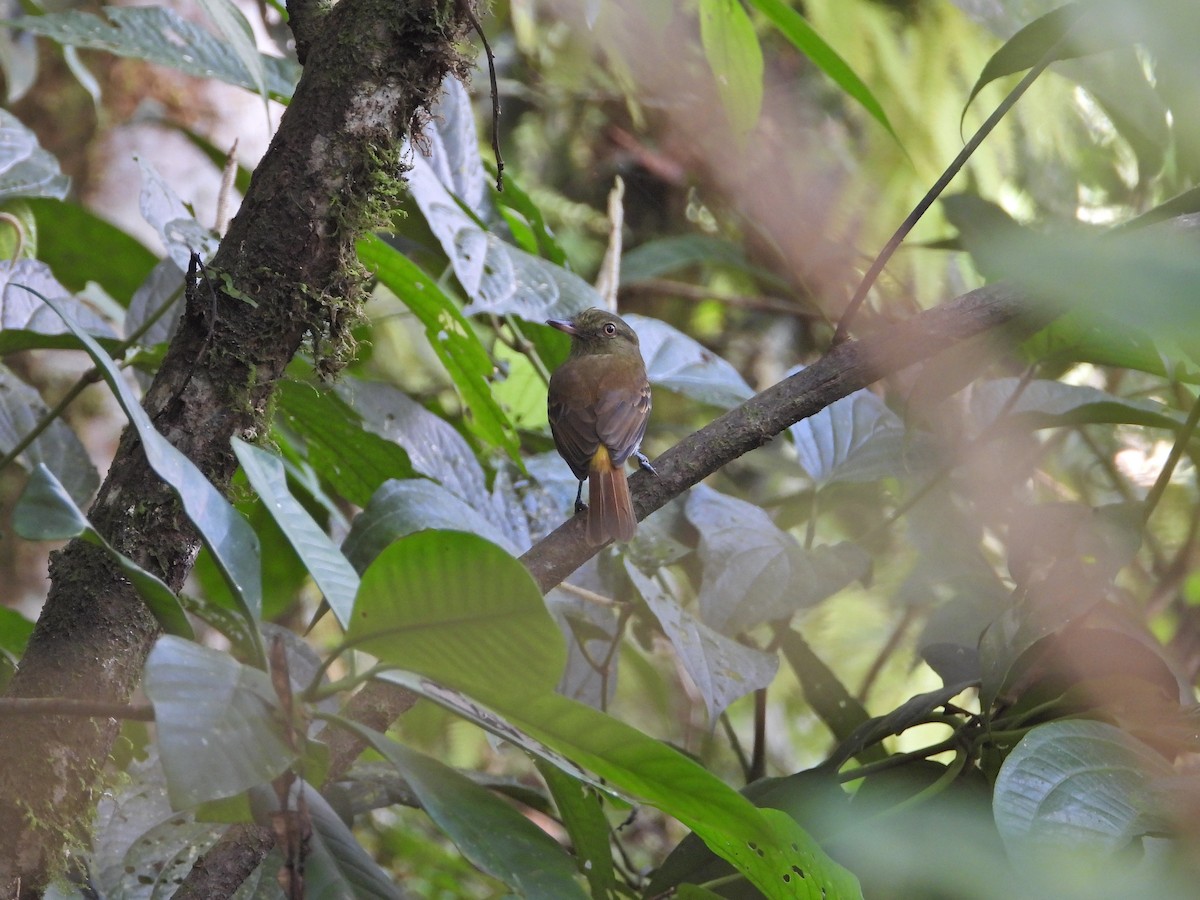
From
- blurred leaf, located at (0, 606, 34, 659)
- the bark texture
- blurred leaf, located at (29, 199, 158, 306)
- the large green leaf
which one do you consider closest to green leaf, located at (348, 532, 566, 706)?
the large green leaf

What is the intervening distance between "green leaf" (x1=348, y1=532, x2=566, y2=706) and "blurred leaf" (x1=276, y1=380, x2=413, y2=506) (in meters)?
1.00

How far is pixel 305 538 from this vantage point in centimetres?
110

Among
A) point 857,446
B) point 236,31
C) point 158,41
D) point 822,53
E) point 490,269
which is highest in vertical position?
point 158,41

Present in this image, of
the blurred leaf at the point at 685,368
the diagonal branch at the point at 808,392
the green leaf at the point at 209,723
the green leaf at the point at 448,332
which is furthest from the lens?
the blurred leaf at the point at 685,368

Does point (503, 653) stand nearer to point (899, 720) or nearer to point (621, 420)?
point (899, 720)

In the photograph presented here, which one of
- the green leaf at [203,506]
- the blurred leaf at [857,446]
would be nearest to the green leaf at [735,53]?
the blurred leaf at [857,446]

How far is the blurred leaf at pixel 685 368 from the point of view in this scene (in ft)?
8.04

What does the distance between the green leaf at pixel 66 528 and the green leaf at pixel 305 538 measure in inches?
5.0

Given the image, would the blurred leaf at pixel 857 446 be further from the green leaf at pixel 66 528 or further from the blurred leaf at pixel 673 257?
the green leaf at pixel 66 528

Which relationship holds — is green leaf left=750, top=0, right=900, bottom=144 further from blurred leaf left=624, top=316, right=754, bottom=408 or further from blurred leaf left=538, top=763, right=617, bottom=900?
blurred leaf left=538, top=763, right=617, bottom=900

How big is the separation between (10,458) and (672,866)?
1.29m

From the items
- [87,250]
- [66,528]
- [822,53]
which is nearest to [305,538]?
[66,528]

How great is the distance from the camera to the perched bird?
2.46 meters

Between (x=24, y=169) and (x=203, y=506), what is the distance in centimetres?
148
